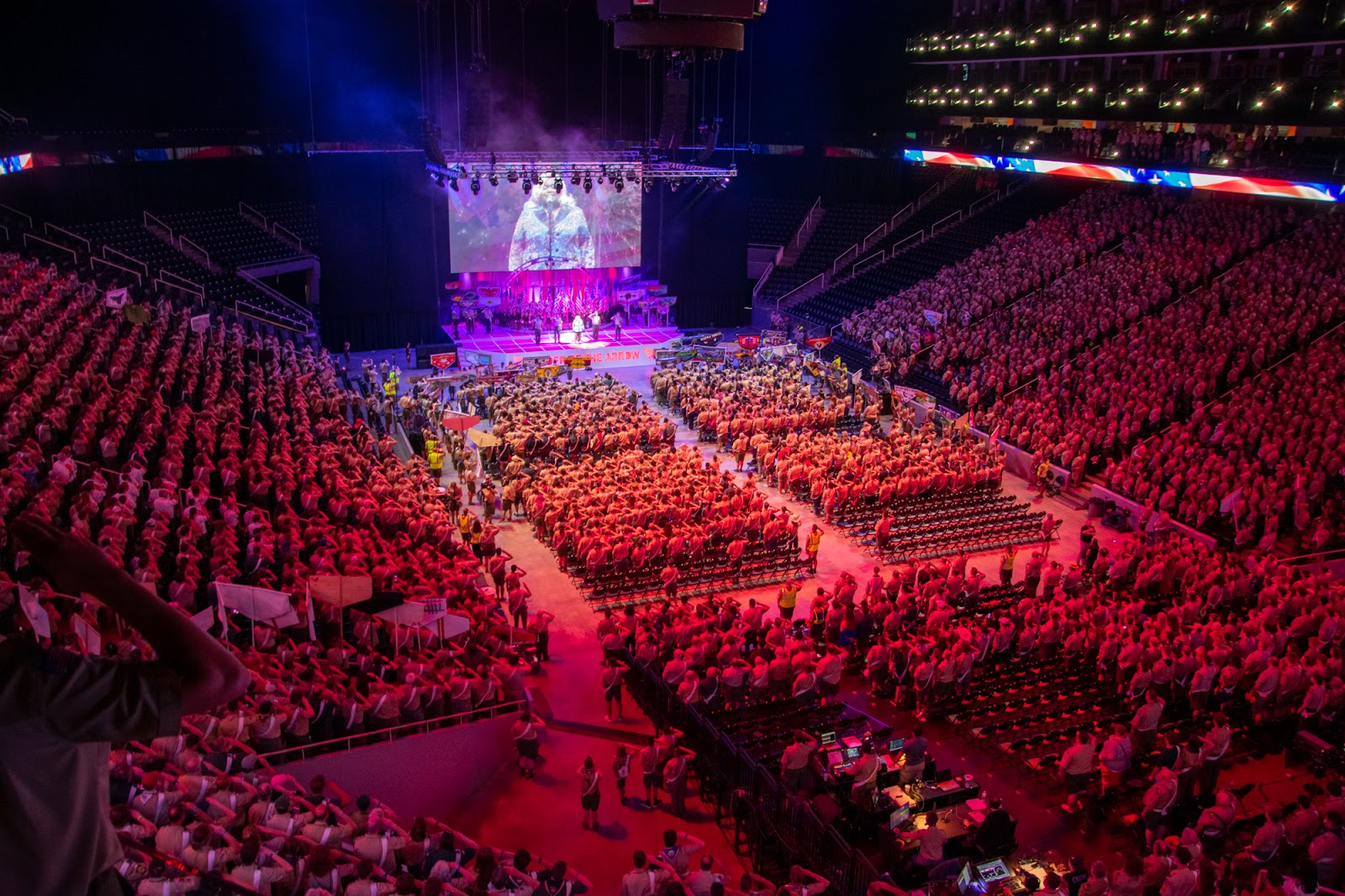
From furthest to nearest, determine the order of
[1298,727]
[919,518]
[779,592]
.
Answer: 1. [919,518]
2. [779,592]
3. [1298,727]

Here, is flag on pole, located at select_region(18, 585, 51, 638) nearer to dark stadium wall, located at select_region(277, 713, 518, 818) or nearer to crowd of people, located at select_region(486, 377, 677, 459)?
dark stadium wall, located at select_region(277, 713, 518, 818)

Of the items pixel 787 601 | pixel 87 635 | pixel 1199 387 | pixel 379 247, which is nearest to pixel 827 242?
pixel 379 247

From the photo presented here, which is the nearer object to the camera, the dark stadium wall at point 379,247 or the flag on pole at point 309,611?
the flag on pole at point 309,611

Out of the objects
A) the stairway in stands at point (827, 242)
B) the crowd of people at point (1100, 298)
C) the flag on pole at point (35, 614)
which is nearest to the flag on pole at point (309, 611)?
the flag on pole at point (35, 614)

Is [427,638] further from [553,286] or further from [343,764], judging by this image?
[553,286]

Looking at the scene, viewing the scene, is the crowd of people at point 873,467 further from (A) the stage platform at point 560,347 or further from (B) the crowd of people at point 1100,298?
(A) the stage platform at point 560,347

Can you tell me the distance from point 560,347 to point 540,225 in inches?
237

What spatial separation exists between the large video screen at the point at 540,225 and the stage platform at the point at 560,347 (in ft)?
9.92

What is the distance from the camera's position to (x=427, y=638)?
1595 cm

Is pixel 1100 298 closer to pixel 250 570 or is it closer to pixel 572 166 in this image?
pixel 572 166

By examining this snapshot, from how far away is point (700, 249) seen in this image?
46.7 metres

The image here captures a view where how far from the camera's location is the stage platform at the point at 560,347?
39.4 m

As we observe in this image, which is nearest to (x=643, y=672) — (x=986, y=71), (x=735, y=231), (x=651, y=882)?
(x=651, y=882)

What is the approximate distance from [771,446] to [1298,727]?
47.6ft
